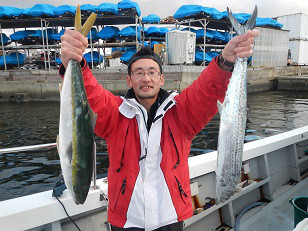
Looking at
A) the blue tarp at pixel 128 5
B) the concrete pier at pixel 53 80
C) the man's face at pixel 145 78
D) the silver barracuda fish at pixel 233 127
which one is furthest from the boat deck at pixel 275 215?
the blue tarp at pixel 128 5

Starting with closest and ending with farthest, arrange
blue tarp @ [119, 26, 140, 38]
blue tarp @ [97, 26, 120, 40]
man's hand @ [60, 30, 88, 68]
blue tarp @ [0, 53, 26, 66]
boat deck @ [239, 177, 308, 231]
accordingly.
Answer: man's hand @ [60, 30, 88, 68] < boat deck @ [239, 177, 308, 231] < blue tarp @ [119, 26, 140, 38] < blue tarp @ [97, 26, 120, 40] < blue tarp @ [0, 53, 26, 66]

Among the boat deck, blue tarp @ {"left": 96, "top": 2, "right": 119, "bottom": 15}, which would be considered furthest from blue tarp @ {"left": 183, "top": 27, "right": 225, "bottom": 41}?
the boat deck

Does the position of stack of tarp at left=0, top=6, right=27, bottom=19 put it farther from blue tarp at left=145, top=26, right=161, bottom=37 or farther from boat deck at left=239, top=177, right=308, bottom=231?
boat deck at left=239, top=177, right=308, bottom=231

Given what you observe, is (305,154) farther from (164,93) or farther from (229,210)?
(164,93)

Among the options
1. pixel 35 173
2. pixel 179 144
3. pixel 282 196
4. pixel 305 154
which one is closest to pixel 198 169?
pixel 179 144

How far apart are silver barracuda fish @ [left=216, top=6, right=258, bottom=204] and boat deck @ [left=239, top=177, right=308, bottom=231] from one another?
7.19ft

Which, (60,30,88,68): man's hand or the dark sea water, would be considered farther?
the dark sea water

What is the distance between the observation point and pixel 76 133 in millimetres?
1750

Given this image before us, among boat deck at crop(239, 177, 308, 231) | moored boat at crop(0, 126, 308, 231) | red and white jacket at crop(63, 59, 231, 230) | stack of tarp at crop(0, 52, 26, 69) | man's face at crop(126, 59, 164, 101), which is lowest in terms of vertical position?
boat deck at crop(239, 177, 308, 231)

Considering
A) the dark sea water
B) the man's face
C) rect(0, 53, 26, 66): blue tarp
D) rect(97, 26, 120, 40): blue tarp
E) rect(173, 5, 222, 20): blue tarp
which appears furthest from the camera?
rect(0, 53, 26, 66): blue tarp

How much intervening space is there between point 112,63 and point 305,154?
84.4 feet

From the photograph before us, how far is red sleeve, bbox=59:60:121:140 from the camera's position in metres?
2.01

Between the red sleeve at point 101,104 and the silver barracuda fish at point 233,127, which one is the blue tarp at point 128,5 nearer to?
the red sleeve at point 101,104

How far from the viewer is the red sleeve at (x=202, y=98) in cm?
212
